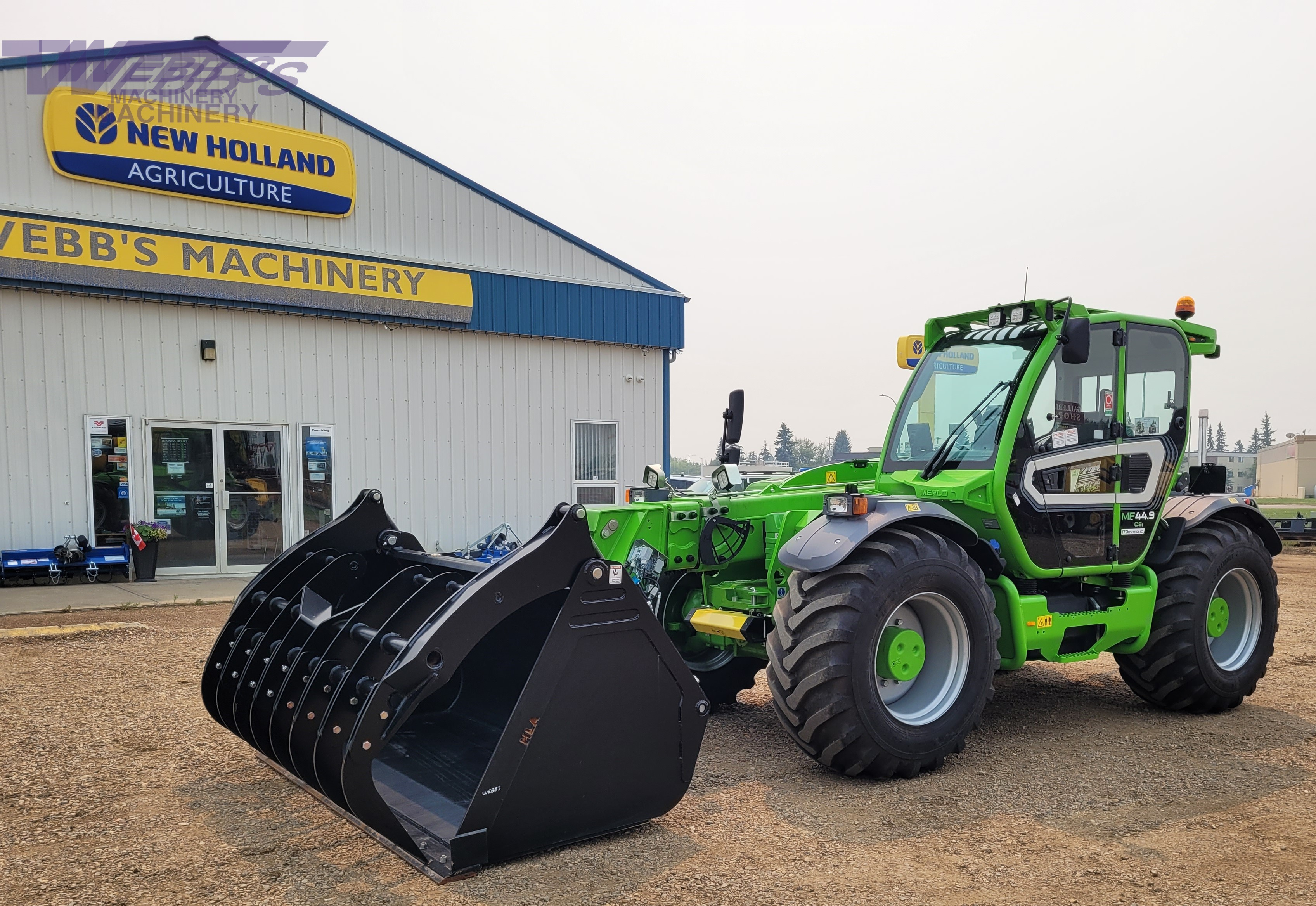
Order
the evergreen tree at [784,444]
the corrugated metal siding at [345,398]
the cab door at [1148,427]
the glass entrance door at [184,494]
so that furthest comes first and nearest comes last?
1. the evergreen tree at [784,444]
2. the glass entrance door at [184,494]
3. the corrugated metal siding at [345,398]
4. the cab door at [1148,427]

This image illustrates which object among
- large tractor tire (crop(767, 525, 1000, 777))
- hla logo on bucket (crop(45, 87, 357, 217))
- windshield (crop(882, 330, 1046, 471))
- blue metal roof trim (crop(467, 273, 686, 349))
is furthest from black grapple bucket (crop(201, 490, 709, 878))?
blue metal roof trim (crop(467, 273, 686, 349))

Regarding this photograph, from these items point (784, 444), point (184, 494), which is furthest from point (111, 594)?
point (784, 444)

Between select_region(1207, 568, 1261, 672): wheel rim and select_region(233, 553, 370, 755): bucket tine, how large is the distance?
5.50 metres

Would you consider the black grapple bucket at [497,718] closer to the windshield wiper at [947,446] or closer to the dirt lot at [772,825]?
the dirt lot at [772,825]

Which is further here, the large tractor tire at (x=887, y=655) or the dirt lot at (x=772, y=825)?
the large tractor tire at (x=887, y=655)

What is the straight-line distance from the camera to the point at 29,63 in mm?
11484

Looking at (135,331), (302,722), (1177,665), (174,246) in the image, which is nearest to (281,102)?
(174,246)

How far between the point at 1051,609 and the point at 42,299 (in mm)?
11621

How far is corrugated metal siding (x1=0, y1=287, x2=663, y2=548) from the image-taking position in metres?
11.5

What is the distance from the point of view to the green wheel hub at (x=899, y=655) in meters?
4.74

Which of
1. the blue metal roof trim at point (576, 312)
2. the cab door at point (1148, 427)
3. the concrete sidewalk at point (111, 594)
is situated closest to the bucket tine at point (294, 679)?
the cab door at point (1148, 427)

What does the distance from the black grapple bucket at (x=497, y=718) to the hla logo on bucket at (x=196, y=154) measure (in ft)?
31.8

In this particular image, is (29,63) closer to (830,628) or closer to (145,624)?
(145,624)

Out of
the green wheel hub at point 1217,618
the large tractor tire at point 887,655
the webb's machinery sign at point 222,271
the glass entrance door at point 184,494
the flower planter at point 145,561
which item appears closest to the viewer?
the large tractor tire at point 887,655
